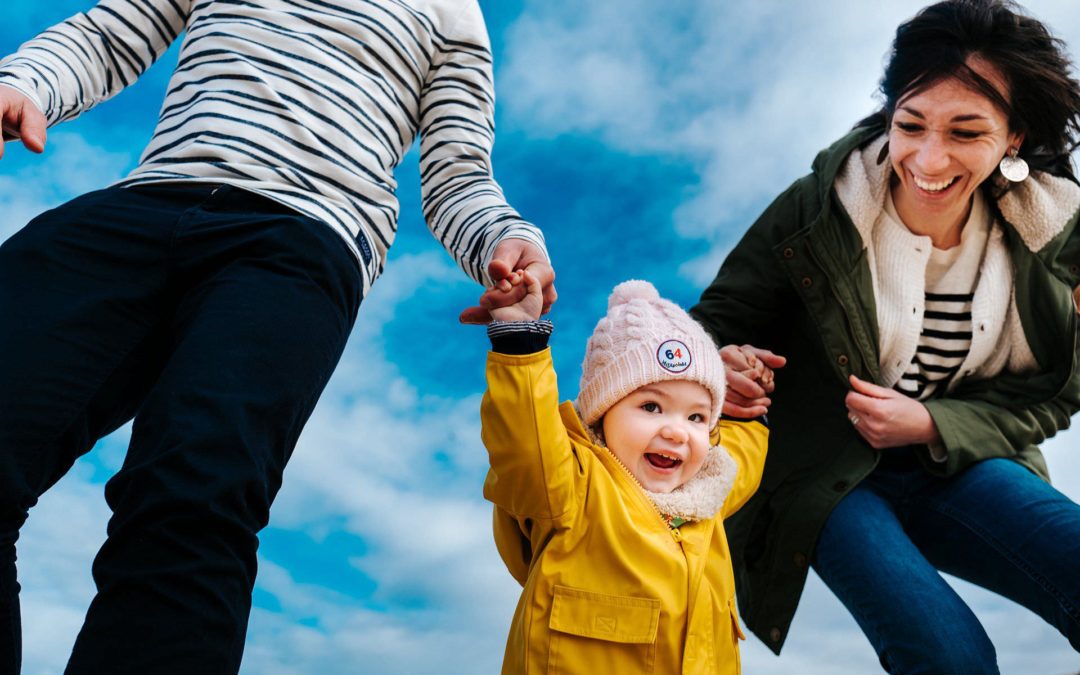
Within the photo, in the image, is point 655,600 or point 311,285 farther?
point 655,600

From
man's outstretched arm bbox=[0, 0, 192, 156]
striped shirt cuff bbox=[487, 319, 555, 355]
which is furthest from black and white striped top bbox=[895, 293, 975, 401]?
man's outstretched arm bbox=[0, 0, 192, 156]

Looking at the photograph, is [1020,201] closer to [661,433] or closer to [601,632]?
[661,433]

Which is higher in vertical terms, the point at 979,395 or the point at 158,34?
the point at 158,34

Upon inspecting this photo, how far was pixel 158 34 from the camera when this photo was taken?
246cm

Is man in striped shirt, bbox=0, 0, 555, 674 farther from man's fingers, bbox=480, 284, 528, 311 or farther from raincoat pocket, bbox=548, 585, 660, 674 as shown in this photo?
raincoat pocket, bbox=548, 585, 660, 674

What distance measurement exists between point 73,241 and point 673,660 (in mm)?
1611

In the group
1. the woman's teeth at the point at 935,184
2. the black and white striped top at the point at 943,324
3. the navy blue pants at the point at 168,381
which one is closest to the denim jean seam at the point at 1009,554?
the black and white striped top at the point at 943,324

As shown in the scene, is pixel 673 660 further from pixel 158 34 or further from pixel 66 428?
pixel 158 34

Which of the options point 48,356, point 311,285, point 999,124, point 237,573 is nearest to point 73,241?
point 48,356

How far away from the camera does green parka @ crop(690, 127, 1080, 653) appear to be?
3.01m

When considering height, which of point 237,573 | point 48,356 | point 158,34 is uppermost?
point 158,34

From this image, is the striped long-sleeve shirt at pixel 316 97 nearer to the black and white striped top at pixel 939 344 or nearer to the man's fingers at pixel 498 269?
the man's fingers at pixel 498 269

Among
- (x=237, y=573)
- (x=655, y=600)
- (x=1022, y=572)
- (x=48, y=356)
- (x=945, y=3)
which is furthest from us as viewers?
(x=945, y=3)

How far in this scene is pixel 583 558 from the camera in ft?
8.07
